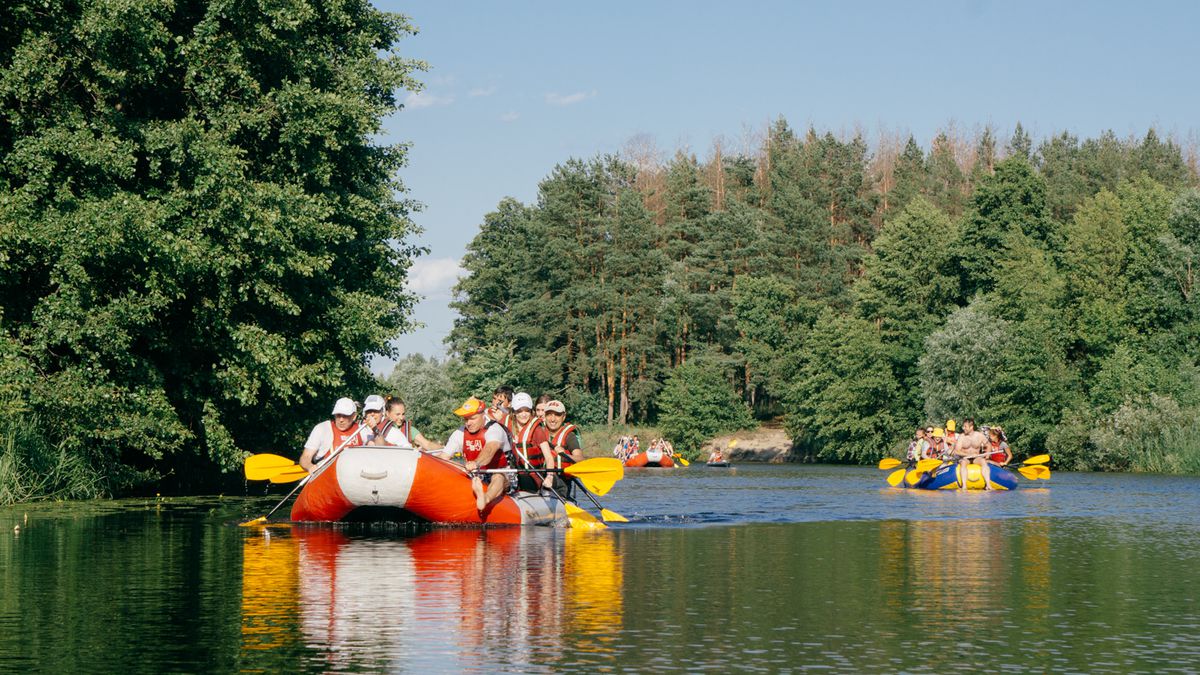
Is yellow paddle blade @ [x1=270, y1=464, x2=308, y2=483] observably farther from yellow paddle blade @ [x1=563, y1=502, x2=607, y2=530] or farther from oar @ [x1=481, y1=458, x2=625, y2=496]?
yellow paddle blade @ [x1=563, y1=502, x2=607, y2=530]

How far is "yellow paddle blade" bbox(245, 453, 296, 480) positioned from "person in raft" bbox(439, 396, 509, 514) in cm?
279

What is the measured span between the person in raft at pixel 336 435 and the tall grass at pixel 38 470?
626cm

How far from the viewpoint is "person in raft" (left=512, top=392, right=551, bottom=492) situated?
19.9m

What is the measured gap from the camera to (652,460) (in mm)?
60969

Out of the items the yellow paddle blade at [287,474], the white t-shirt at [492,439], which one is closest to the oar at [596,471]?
the white t-shirt at [492,439]

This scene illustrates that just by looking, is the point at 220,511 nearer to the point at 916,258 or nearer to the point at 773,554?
the point at 773,554

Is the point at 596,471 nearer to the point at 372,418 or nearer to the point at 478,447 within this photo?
the point at 478,447

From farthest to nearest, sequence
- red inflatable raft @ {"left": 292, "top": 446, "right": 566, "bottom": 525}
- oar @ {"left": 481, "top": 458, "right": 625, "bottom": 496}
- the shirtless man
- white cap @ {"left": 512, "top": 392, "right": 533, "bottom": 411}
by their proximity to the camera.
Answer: the shirtless man → oar @ {"left": 481, "top": 458, "right": 625, "bottom": 496} → white cap @ {"left": 512, "top": 392, "right": 533, "bottom": 411} → red inflatable raft @ {"left": 292, "top": 446, "right": 566, "bottom": 525}

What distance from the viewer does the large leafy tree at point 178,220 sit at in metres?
24.6

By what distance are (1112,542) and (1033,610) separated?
7.74m

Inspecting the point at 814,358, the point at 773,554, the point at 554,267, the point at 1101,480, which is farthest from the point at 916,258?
the point at 773,554

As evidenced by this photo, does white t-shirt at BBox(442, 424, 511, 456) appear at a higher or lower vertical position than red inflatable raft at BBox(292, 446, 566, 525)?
higher

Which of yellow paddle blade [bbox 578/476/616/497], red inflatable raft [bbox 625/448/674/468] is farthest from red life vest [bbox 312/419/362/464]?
red inflatable raft [bbox 625/448/674/468]

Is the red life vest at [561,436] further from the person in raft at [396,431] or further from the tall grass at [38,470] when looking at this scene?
the tall grass at [38,470]
